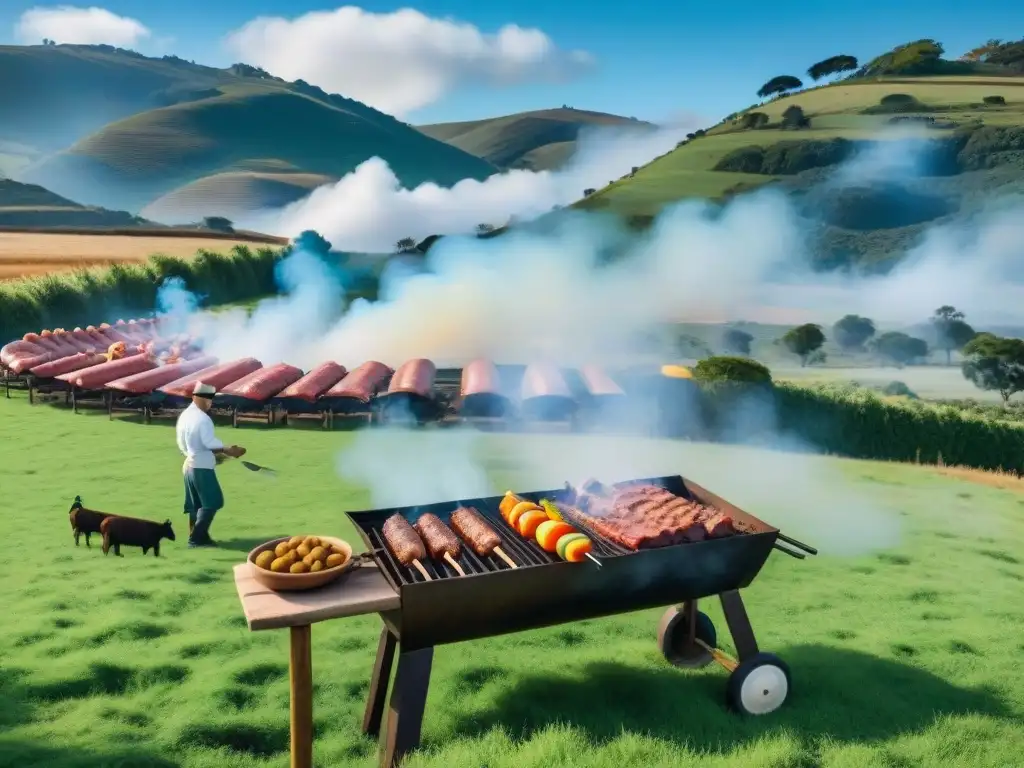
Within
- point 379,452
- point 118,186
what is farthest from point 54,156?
point 379,452

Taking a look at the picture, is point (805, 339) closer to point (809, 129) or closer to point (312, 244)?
point (312, 244)

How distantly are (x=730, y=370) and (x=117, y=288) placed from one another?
24539 millimetres

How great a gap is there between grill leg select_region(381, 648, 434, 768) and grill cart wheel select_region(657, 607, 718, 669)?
2.66 meters

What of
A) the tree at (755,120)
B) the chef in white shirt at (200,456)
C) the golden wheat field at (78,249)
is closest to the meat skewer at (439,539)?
the chef in white shirt at (200,456)

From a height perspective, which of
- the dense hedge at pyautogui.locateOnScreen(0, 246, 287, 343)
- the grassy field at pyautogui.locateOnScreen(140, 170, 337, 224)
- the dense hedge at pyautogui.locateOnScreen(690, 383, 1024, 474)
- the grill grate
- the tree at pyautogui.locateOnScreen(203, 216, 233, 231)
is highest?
the grassy field at pyautogui.locateOnScreen(140, 170, 337, 224)

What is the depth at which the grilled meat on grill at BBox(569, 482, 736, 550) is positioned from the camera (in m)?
5.69

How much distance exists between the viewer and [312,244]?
1982 inches

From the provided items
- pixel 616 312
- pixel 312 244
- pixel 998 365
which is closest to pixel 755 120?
pixel 616 312

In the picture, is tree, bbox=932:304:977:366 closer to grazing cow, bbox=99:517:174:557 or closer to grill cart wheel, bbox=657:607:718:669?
grill cart wheel, bbox=657:607:718:669

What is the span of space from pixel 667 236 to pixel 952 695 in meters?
62.4

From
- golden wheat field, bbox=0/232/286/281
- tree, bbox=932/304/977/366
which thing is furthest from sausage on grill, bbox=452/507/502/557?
tree, bbox=932/304/977/366

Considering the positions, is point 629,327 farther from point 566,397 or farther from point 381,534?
point 381,534

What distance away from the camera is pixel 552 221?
75.5 metres

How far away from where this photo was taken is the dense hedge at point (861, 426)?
18.7 m
